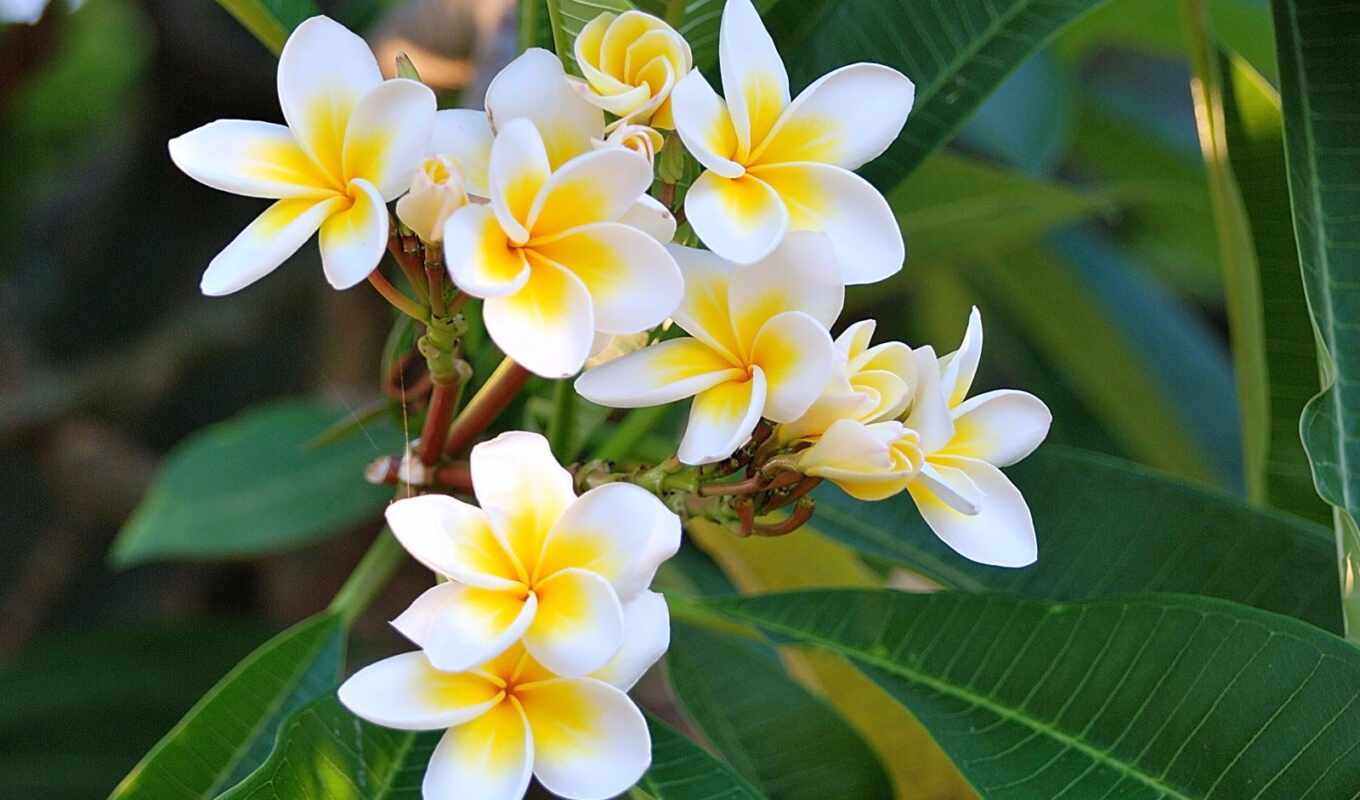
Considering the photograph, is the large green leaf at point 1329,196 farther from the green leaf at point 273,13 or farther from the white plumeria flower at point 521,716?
the green leaf at point 273,13

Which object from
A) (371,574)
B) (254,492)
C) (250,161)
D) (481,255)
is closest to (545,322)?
(481,255)

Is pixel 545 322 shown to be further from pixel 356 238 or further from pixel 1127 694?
pixel 1127 694

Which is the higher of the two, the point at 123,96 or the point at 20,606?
the point at 123,96

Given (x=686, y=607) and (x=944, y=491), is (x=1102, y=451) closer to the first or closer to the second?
(x=686, y=607)

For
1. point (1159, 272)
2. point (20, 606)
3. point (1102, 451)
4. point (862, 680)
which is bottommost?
point (1159, 272)

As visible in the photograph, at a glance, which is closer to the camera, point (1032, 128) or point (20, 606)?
point (1032, 128)

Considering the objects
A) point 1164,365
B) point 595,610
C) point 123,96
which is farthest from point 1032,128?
point 123,96
